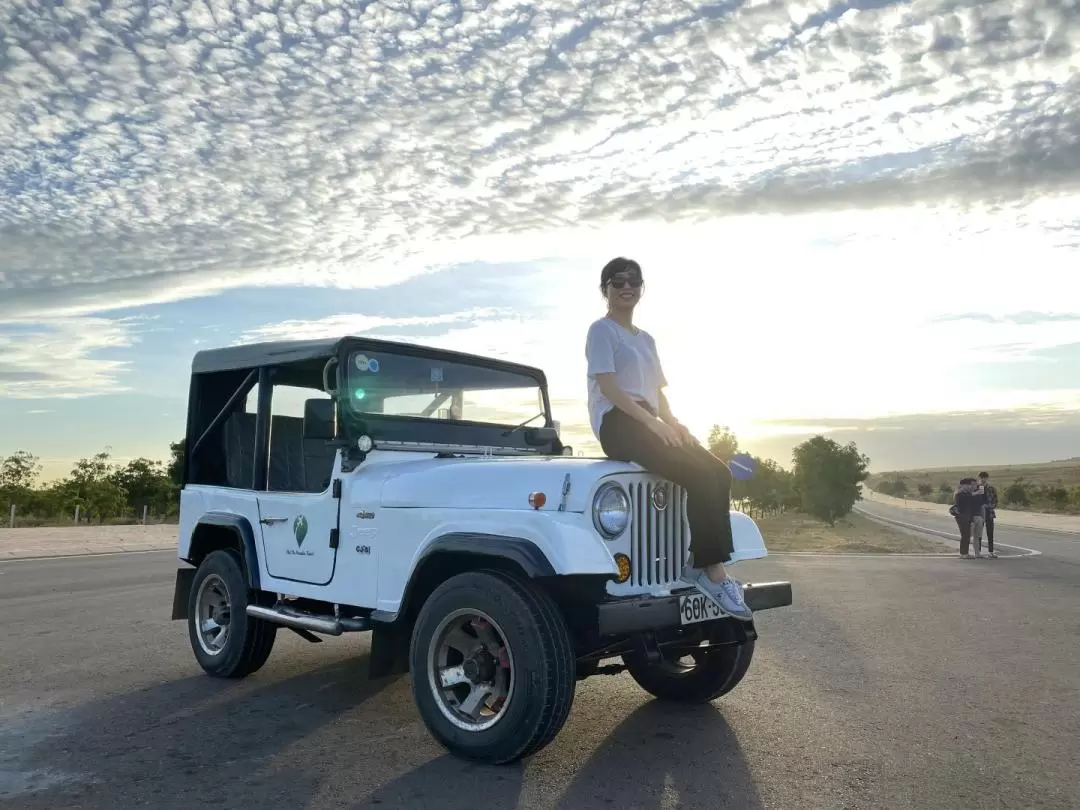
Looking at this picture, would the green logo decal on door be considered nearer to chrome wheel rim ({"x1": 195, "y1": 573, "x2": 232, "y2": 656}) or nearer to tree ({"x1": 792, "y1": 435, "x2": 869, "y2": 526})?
chrome wheel rim ({"x1": 195, "y1": 573, "x2": 232, "y2": 656})

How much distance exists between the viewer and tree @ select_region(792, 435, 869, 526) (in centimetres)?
5191

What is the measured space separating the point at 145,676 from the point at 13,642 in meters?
2.28

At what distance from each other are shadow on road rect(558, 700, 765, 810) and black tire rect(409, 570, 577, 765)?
12.7 inches

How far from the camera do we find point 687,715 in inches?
206

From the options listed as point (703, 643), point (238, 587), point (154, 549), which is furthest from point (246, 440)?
point (154, 549)

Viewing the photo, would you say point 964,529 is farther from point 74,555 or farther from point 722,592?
point 74,555

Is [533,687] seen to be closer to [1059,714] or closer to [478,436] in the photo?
[478,436]

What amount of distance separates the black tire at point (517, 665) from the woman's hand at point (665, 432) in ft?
3.16

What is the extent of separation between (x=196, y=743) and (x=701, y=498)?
2.90m

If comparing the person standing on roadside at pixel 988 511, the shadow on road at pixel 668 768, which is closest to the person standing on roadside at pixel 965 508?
the person standing on roadside at pixel 988 511

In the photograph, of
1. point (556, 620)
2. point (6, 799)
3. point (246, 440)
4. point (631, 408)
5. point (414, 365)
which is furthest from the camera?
point (246, 440)

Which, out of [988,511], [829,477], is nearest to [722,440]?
[829,477]

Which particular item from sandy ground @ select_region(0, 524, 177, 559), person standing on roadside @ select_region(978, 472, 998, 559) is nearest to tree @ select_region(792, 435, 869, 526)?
person standing on roadside @ select_region(978, 472, 998, 559)

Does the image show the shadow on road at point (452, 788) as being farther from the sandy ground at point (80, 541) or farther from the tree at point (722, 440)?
the tree at point (722, 440)
